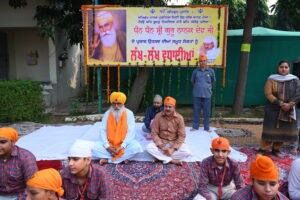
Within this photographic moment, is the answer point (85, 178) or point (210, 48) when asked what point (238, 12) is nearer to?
point (210, 48)

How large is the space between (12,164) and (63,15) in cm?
649

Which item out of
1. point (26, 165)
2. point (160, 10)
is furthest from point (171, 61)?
point (26, 165)

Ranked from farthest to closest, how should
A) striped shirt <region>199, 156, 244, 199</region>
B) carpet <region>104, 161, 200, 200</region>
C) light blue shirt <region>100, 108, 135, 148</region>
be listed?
light blue shirt <region>100, 108, 135, 148</region> → carpet <region>104, 161, 200, 200</region> → striped shirt <region>199, 156, 244, 199</region>

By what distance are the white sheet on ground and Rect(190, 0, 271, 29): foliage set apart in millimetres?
9317

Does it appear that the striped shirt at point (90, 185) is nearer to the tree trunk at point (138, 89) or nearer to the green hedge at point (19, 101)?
the green hedge at point (19, 101)

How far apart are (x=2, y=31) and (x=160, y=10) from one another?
17.8 ft

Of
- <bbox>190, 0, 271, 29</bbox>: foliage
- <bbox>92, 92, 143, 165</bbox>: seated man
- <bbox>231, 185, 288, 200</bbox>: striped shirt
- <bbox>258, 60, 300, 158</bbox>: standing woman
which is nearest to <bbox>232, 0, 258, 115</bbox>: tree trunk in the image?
<bbox>258, 60, 300, 158</bbox>: standing woman

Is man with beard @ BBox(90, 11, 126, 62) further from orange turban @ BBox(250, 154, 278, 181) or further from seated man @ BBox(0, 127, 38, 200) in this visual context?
orange turban @ BBox(250, 154, 278, 181)

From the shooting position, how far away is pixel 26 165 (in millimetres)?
2375

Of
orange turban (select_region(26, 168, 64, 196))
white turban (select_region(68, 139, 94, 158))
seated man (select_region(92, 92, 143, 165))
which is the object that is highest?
white turban (select_region(68, 139, 94, 158))

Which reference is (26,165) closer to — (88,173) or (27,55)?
(88,173)

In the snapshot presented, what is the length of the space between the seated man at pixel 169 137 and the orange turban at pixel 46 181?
1.97 meters

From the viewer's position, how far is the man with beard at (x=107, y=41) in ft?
20.6

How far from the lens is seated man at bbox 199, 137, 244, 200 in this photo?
2457 mm
